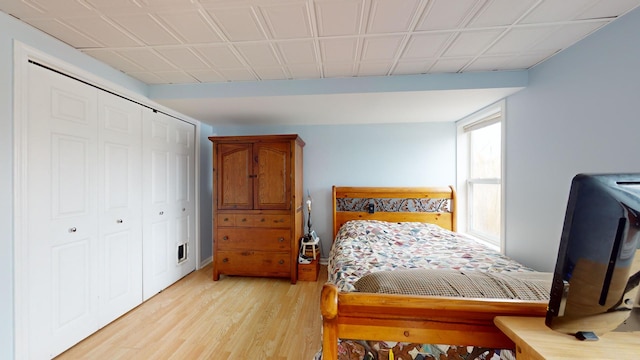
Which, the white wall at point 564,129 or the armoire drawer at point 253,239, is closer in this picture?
the white wall at point 564,129

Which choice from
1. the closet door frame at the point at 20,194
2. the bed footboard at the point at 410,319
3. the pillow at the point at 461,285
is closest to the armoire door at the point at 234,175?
the closet door frame at the point at 20,194

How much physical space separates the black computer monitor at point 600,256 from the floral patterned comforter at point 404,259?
0.35 metres

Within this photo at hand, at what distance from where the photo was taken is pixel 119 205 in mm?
2107

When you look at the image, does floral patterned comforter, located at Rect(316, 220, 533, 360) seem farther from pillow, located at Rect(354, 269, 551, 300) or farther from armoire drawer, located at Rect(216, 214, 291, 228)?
armoire drawer, located at Rect(216, 214, 291, 228)

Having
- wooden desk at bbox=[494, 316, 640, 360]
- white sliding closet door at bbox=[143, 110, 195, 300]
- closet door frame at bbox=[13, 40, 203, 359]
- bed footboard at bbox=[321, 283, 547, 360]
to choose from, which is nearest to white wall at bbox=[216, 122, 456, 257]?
white sliding closet door at bbox=[143, 110, 195, 300]

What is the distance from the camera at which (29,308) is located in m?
1.49

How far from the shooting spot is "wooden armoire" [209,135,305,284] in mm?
2863

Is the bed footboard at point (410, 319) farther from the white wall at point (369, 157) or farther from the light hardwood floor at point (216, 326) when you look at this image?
the white wall at point (369, 157)

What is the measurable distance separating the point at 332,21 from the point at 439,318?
1539 millimetres

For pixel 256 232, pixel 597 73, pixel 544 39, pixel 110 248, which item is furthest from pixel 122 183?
pixel 597 73

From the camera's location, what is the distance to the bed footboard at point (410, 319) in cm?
80

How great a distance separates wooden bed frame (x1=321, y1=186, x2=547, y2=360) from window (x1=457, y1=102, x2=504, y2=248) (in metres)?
1.95

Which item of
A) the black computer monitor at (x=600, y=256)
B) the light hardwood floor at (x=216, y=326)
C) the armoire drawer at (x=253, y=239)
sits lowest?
the light hardwood floor at (x=216, y=326)

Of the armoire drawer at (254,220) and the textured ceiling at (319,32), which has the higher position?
the textured ceiling at (319,32)
